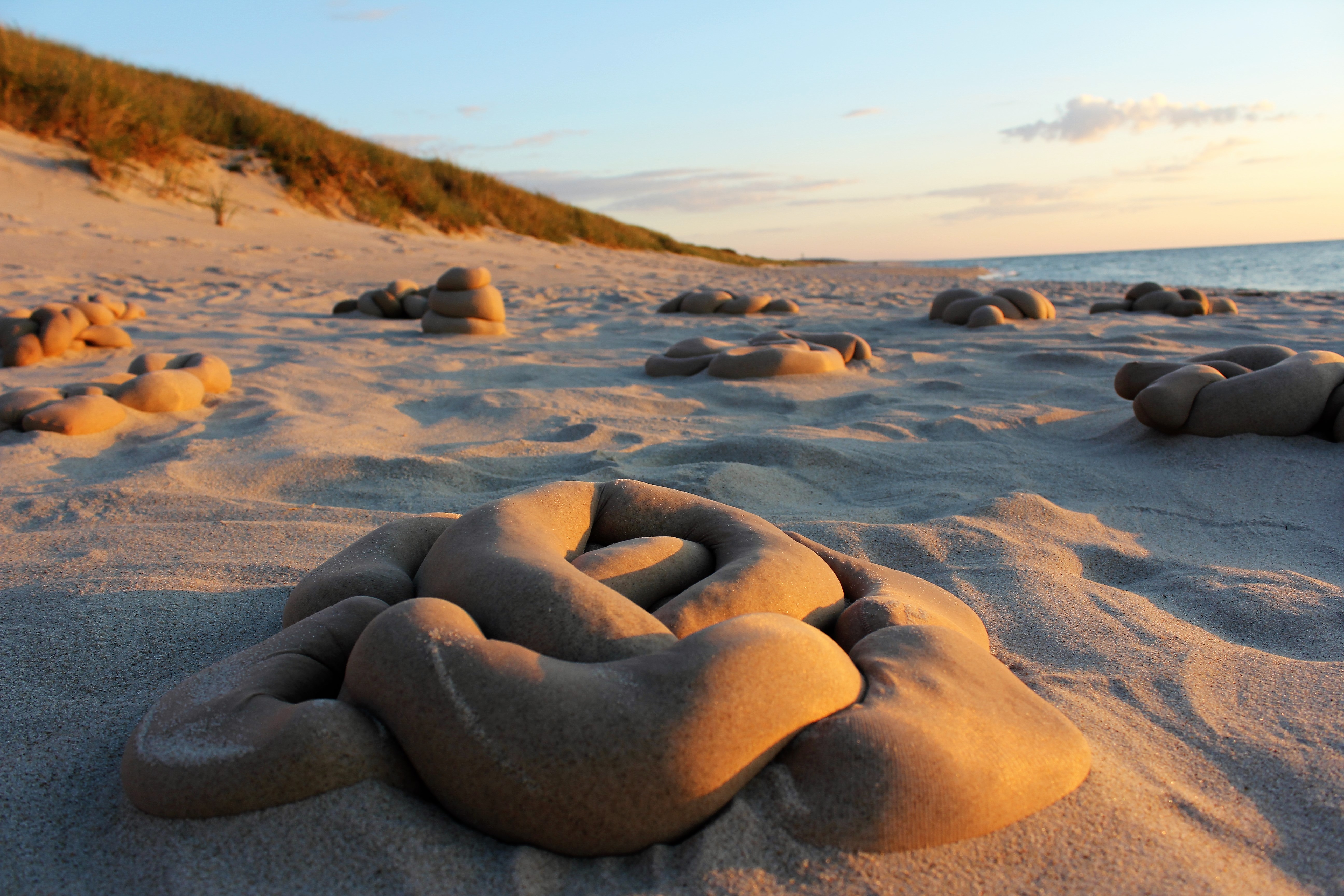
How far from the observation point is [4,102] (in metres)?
10.4

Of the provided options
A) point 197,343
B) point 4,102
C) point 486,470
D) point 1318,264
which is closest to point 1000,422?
point 486,470

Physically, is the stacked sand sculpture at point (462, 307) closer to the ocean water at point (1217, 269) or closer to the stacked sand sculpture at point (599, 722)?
the stacked sand sculpture at point (599, 722)

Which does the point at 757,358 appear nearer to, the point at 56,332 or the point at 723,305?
the point at 723,305

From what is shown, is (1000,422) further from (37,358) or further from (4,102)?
(4,102)

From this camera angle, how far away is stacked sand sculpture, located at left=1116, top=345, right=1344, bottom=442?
294 centimetres

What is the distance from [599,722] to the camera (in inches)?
41.9

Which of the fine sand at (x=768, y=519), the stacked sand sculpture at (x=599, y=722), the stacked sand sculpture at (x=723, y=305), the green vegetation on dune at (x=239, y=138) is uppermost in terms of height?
the green vegetation on dune at (x=239, y=138)

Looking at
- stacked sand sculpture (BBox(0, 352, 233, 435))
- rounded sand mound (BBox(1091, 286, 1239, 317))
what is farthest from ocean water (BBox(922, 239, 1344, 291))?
stacked sand sculpture (BBox(0, 352, 233, 435))

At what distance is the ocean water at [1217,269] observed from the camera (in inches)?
760

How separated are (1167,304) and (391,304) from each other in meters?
6.84

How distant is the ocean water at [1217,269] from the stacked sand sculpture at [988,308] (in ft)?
27.1

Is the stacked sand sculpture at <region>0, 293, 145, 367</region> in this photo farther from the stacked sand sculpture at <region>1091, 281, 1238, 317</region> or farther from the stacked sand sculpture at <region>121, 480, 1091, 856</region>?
the stacked sand sculpture at <region>1091, 281, 1238, 317</region>

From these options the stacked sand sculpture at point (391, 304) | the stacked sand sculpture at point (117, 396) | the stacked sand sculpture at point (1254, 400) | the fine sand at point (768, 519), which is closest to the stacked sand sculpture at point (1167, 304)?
the fine sand at point (768, 519)

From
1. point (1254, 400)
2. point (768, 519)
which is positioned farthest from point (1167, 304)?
point (768, 519)
